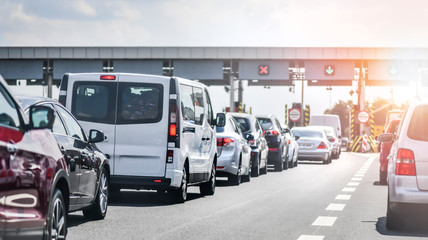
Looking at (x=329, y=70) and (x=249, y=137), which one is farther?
(x=329, y=70)

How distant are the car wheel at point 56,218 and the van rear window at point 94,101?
245 inches

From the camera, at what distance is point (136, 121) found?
47.5 feet

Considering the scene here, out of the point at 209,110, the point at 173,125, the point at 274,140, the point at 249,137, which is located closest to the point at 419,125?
the point at 173,125

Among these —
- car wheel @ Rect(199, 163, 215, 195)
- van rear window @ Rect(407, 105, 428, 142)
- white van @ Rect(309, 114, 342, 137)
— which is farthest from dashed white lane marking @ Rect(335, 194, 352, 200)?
white van @ Rect(309, 114, 342, 137)

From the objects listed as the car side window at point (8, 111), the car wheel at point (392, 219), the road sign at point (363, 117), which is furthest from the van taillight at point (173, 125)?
the road sign at point (363, 117)

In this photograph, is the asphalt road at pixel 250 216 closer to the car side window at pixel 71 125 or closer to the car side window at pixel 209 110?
the car side window at pixel 71 125

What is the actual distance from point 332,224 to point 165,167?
130 inches

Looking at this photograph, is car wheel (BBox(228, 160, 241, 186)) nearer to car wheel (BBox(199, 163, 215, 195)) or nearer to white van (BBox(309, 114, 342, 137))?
car wheel (BBox(199, 163, 215, 195))

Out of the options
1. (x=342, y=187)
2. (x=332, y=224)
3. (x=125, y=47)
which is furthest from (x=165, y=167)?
(x=125, y=47)

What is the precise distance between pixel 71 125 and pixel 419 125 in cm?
393

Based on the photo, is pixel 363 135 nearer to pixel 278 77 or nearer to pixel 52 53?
pixel 278 77

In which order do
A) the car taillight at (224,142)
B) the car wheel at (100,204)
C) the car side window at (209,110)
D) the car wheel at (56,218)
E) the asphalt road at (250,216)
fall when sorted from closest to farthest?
1. the car wheel at (56,218)
2. the asphalt road at (250,216)
3. the car wheel at (100,204)
4. the car side window at (209,110)
5. the car taillight at (224,142)

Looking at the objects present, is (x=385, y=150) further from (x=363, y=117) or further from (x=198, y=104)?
(x=363, y=117)

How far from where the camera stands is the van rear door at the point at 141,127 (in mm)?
14391
